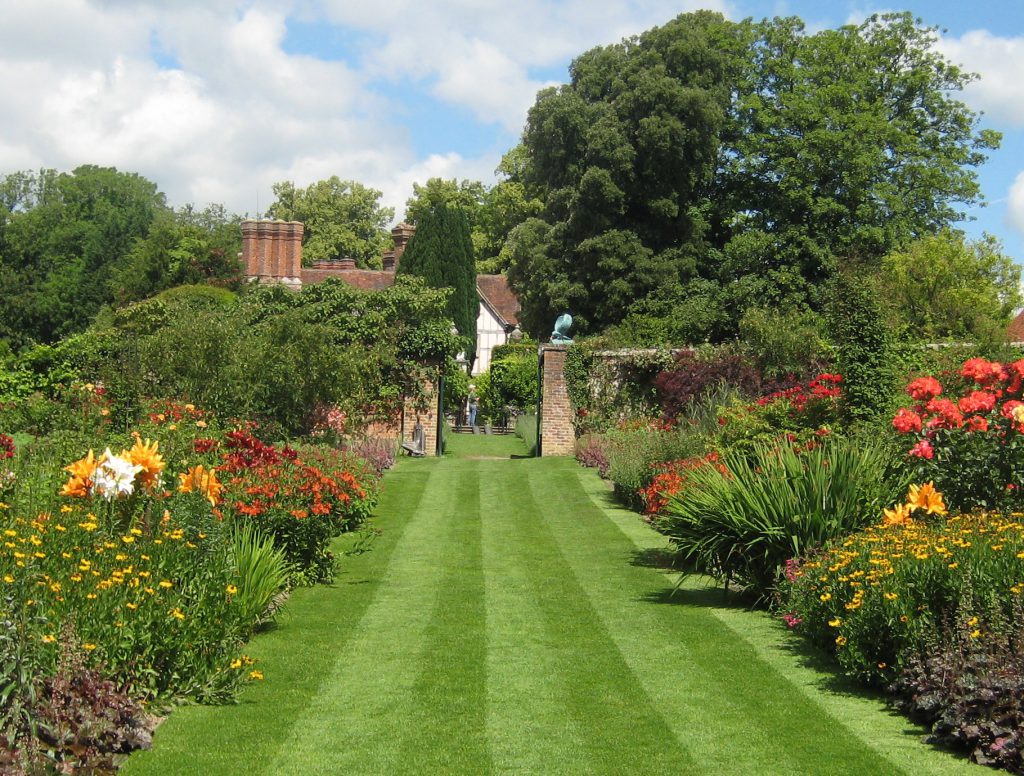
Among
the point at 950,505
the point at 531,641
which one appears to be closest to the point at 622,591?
the point at 531,641

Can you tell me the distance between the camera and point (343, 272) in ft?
182

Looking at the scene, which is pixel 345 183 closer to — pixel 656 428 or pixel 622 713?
pixel 656 428

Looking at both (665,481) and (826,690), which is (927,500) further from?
(665,481)

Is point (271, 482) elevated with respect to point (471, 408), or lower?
lower

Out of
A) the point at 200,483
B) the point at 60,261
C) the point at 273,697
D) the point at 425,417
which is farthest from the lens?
the point at 60,261

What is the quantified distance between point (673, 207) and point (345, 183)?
4344cm

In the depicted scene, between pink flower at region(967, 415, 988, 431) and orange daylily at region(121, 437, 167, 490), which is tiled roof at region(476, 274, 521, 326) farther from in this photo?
orange daylily at region(121, 437, 167, 490)

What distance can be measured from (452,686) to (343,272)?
163 ft

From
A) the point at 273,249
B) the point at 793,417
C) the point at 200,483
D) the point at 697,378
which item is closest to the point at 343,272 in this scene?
the point at 273,249

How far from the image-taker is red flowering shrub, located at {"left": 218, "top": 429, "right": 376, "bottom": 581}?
9891mm

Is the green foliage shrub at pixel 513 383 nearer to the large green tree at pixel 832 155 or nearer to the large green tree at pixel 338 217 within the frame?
the large green tree at pixel 832 155

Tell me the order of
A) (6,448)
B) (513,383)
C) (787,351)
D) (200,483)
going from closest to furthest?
(200,483) < (6,448) < (787,351) < (513,383)

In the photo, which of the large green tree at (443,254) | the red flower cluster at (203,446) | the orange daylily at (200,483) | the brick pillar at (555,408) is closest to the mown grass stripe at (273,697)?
the orange daylily at (200,483)

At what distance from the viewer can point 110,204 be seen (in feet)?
248
